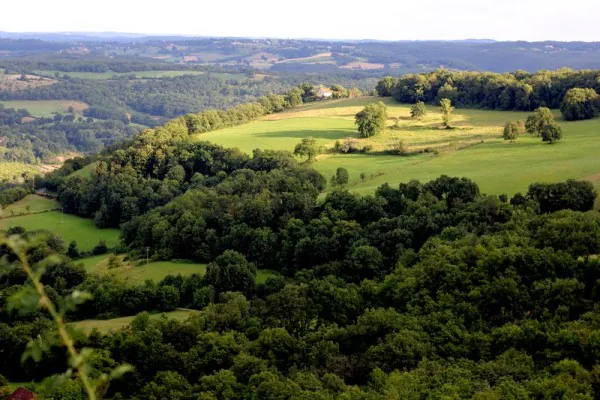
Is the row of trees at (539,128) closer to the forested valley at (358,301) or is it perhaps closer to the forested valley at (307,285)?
the forested valley at (307,285)

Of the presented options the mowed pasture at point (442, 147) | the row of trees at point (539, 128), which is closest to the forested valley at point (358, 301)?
the mowed pasture at point (442, 147)

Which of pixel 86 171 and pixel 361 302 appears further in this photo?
pixel 86 171

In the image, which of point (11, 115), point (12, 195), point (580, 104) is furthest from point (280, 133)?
point (11, 115)

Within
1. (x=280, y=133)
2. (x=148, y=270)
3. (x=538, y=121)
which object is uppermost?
(x=538, y=121)

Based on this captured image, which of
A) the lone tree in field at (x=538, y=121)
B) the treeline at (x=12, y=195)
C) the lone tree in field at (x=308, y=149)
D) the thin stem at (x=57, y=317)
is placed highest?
the thin stem at (x=57, y=317)

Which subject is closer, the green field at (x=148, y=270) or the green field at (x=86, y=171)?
the green field at (x=148, y=270)

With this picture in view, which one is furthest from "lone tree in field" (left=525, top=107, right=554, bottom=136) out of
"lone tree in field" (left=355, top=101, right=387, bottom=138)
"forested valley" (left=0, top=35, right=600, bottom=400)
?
"lone tree in field" (left=355, top=101, right=387, bottom=138)

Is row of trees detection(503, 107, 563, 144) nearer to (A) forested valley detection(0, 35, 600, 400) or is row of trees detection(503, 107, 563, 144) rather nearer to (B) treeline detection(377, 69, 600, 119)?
(A) forested valley detection(0, 35, 600, 400)

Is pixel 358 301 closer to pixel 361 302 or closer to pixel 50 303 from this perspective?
pixel 361 302
